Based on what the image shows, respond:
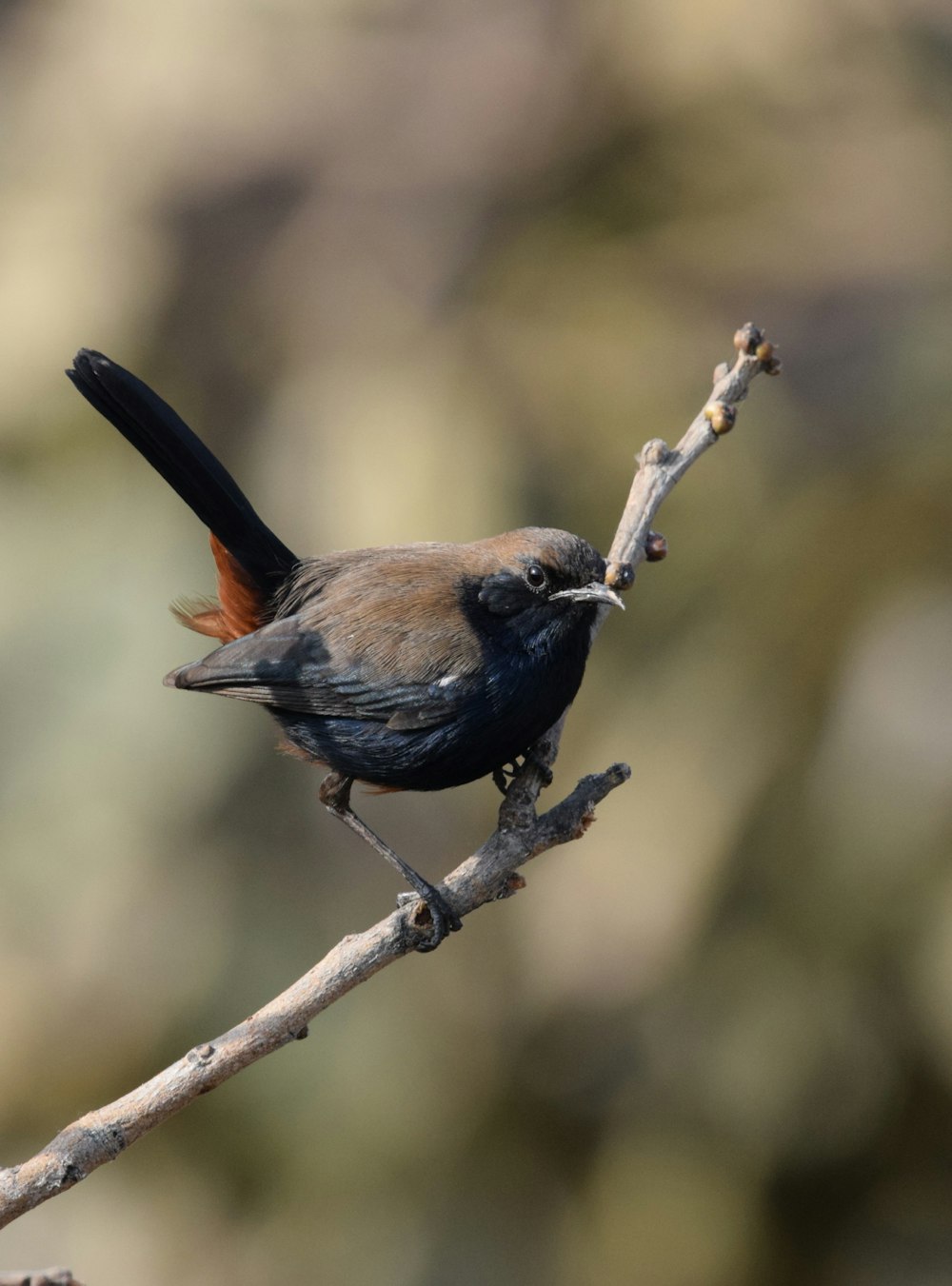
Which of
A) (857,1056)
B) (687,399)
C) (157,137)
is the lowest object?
(857,1056)

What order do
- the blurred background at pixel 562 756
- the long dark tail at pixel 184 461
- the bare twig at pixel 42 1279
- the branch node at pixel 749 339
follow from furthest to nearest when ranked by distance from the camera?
the blurred background at pixel 562 756 < the long dark tail at pixel 184 461 < the branch node at pixel 749 339 < the bare twig at pixel 42 1279

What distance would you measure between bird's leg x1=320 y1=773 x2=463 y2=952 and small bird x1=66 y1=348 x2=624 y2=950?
2 centimetres

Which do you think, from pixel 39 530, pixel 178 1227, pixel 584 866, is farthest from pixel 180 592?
pixel 178 1227

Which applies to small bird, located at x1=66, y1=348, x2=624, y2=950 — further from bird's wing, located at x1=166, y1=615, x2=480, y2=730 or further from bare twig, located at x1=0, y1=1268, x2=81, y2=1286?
bare twig, located at x1=0, y1=1268, x2=81, y2=1286

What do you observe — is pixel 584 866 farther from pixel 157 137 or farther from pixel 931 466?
pixel 157 137

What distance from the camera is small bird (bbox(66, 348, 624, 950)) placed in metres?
3.48

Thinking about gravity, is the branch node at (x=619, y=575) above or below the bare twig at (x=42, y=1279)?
above

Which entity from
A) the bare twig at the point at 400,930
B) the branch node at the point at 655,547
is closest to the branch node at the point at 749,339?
the bare twig at the point at 400,930

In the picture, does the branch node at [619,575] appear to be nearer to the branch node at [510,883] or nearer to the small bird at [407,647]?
the small bird at [407,647]

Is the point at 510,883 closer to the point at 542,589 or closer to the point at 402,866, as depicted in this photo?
the point at 402,866

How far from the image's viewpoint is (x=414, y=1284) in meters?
6.10

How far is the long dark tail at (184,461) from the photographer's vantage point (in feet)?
11.8

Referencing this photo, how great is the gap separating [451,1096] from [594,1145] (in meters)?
0.62

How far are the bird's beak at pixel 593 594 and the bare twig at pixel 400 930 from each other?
1.5 inches
